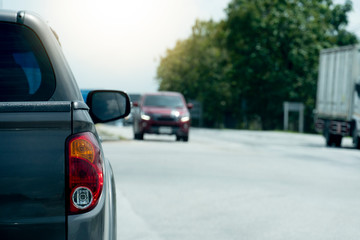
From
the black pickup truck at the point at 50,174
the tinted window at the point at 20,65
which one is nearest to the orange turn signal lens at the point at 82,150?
the black pickup truck at the point at 50,174

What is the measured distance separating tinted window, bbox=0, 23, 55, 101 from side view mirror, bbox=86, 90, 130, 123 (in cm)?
70

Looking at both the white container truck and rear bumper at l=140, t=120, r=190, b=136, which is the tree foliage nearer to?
the white container truck

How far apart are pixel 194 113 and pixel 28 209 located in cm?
7935

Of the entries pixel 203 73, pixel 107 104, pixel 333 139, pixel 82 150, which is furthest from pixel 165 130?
pixel 203 73

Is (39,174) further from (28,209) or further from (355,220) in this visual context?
(355,220)

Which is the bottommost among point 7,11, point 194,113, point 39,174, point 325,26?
point 194,113

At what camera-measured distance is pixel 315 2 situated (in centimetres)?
5766

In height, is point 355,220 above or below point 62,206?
below

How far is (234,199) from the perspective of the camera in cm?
897

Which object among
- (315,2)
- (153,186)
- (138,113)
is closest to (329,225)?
(153,186)

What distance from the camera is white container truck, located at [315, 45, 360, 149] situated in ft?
75.7

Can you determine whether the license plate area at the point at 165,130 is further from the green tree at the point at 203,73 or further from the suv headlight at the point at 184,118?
the green tree at the point at 203,73

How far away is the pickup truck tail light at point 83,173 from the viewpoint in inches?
104

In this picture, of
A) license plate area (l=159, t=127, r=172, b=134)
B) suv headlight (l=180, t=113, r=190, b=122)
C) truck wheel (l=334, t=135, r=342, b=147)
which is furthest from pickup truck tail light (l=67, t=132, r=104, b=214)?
truck wheel (l=334, t=135, r=342, b=147)
